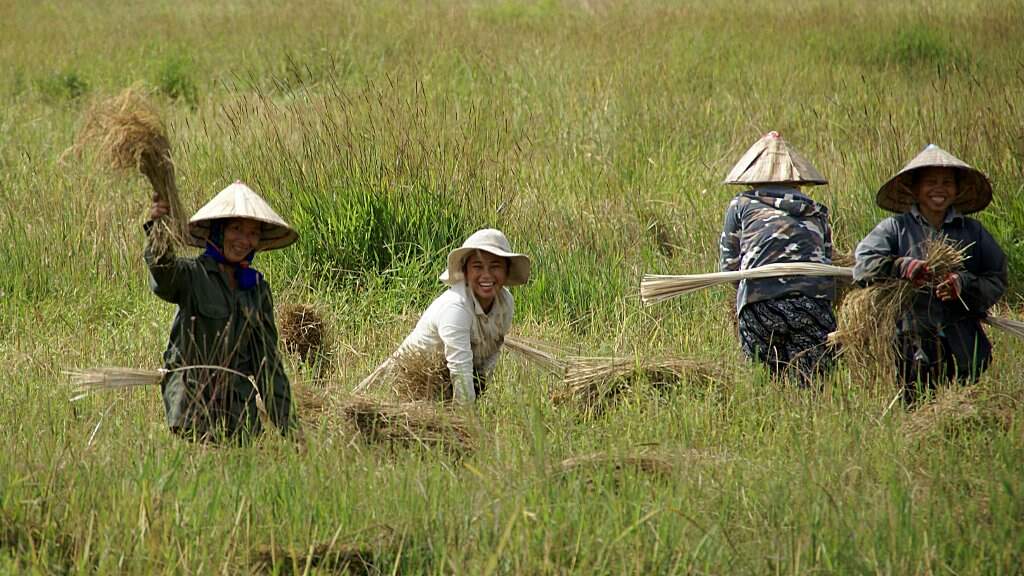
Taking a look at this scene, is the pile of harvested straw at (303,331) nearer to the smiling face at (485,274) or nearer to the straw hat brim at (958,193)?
the smiling face at (485,274)

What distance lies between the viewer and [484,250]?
16.1 feet

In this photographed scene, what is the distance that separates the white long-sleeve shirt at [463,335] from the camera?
4746 millimetres

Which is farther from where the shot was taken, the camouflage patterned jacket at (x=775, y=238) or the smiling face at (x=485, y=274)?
the camouflage patterned jacket at (x=775, y=238)

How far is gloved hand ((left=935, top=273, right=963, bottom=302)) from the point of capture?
470 cm

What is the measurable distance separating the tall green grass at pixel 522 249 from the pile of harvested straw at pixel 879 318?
0.09 meters

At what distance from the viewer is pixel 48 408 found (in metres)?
4.32

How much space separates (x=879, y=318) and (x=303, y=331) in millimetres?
2488

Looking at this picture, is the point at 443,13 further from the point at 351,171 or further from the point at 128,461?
the point at 128,461

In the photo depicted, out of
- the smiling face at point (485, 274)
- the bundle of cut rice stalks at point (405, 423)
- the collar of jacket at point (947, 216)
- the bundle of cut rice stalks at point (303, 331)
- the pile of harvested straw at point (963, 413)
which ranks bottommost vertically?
the pile of harvested straw at point (963, 413)

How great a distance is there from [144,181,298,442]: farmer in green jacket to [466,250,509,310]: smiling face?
937mm

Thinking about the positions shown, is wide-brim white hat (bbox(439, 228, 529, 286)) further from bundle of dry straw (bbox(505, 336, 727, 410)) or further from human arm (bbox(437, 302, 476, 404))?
bundle of dry straw (bbox(505, 336, 727, 410))

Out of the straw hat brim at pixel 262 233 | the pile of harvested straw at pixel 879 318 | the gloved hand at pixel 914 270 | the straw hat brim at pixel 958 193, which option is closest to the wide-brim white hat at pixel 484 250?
the straw hat brim at pixel 262 233

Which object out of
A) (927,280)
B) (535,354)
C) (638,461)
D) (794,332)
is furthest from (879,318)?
(638,461)

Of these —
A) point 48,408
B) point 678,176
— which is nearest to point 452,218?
point 678,176
